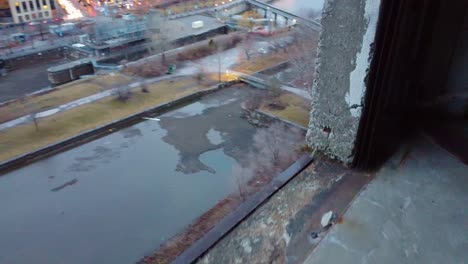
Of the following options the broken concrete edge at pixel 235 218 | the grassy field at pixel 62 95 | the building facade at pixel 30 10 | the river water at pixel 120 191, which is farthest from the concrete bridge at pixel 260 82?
the building facade at pixel 30 10

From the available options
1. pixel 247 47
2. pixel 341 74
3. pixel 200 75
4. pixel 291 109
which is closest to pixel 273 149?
pixel 291 109

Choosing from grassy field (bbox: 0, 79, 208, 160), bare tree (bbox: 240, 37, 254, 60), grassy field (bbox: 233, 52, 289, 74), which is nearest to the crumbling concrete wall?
grassy field (bbox: 0, 79, 208, 160)

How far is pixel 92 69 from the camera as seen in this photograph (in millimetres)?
21719

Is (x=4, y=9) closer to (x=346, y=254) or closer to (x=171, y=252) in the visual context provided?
(x=171, y=252)

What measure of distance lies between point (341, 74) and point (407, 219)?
707 millimetres

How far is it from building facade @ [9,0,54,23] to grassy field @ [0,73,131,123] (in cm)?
1556

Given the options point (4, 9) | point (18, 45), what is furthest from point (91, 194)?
point (4, 9)

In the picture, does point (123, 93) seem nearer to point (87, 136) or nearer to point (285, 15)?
point (87, 136)

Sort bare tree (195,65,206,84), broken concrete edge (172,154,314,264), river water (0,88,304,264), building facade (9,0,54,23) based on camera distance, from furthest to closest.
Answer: building facade (9,0,54,23), bare tree (195,65,206,84), river water (0,88,304,264), broken concrete edge (172,154,314,264)

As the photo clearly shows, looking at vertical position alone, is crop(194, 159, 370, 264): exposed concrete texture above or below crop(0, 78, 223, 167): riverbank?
above

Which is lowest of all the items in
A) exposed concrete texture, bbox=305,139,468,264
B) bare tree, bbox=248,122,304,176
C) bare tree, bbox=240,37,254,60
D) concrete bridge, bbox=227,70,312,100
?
bare tree, bbox=248,122,304,176

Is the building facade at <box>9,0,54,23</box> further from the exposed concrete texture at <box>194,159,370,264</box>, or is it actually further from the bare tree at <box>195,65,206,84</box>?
the exposed concrete texture at <box>194,159,370,264</box>

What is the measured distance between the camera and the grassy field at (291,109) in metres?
14.6

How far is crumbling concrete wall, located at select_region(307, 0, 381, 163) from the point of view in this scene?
65.9 inches
